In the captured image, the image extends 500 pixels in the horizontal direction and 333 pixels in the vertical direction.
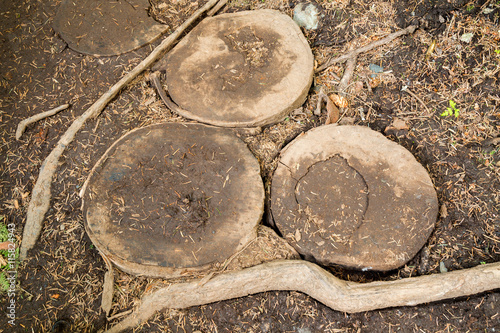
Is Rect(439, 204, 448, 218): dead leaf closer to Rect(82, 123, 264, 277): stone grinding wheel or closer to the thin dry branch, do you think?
Rect(82, 123, 264, 277): stone grinding wheel

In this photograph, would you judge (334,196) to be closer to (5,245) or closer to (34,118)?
(5,245)

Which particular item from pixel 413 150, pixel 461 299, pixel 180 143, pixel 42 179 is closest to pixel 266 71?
pixel 180 143

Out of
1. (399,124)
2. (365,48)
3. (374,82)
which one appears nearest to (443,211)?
(399,124)

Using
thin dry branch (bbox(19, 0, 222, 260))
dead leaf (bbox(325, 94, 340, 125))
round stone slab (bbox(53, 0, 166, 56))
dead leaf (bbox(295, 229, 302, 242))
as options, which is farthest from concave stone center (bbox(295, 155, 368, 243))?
round stone slab (bbox(53, 0, 166, 56))

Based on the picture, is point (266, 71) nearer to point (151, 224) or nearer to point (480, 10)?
point (151, 224)

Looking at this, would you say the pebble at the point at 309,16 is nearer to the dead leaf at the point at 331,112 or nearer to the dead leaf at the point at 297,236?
the dead leaf at the point at 331,112
